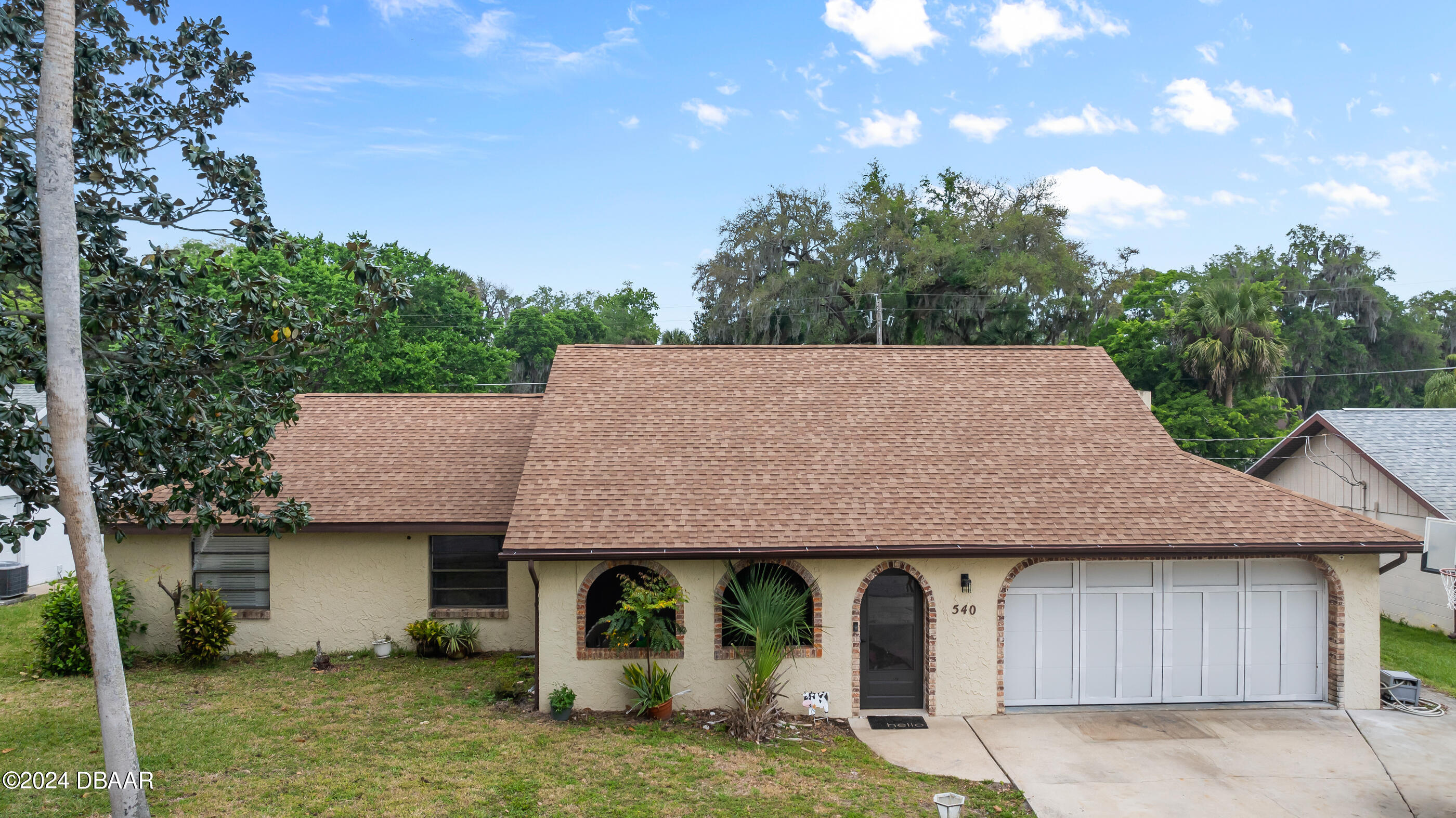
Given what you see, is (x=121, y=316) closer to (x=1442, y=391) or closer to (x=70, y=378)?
(x=70, y=378)

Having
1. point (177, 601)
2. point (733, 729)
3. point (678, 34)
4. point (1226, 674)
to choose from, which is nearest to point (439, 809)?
point (733, 729)

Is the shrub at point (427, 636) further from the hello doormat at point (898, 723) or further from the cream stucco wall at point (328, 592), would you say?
the hello doormat at point (898, 723)

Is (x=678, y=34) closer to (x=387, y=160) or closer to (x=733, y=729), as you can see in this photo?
(x=387, y=160)

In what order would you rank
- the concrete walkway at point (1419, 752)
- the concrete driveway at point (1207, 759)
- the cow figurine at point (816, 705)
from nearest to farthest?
the concrete driveway at point (1207, 759)
the concrete walkway at point (1419, 752)
the cow figurine at point (816, 705)

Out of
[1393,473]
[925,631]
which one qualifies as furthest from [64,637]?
[1393,473]

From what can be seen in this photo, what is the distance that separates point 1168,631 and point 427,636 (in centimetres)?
1086

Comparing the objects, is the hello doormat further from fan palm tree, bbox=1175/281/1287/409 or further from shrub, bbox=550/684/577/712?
fan palm tree, bbox=1175/281/1287/409

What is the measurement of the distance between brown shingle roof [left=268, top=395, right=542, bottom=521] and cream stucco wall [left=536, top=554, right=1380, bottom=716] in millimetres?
2900

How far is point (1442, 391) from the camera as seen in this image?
115 feet

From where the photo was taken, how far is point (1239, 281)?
41.1 m

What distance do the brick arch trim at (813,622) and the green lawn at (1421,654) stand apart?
366 inches

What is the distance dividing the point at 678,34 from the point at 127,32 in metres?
12.9

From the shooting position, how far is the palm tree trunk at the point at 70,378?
6.44m

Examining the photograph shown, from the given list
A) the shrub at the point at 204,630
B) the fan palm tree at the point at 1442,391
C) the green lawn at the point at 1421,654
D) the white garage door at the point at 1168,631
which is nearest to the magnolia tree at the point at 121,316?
the shrub at the point at 204,630
